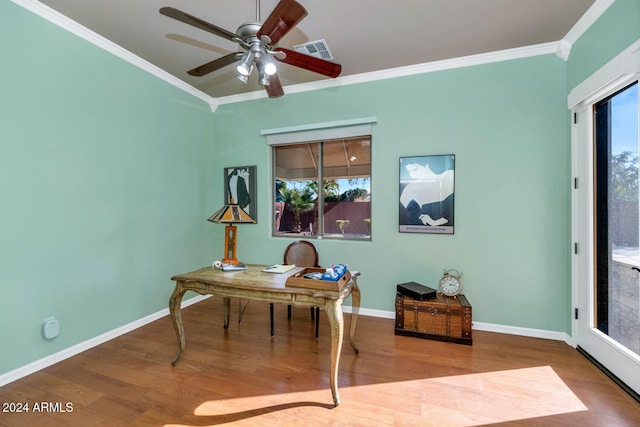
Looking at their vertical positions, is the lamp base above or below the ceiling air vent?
below

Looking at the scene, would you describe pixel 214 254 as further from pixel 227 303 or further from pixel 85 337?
pixel 85 337

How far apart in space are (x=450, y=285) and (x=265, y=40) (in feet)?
A: 8.90

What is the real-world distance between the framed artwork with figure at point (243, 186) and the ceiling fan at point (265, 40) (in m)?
1.80

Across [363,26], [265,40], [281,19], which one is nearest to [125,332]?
[265,40]

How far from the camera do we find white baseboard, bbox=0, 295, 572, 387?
2.08 metres

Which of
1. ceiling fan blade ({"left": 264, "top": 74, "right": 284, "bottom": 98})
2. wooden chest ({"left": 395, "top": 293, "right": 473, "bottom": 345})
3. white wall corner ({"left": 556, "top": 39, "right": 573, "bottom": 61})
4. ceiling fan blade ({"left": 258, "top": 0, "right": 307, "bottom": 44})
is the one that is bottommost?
wooden chest ({"left": 395, "top": 293, "right": 473, "bottom": 345})

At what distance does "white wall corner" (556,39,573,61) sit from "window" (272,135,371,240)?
1.91 m

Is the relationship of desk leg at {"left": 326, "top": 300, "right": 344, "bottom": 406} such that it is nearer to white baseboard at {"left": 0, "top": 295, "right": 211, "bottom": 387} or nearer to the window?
the window

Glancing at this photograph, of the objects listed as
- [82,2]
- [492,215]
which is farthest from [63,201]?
[492,215]

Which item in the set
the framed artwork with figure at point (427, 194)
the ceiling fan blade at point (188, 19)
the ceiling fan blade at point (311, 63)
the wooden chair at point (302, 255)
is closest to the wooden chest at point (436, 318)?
the framed artwork with figure at point (427, 194)

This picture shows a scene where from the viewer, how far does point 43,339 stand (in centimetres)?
221

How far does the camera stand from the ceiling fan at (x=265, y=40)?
1.52 meters

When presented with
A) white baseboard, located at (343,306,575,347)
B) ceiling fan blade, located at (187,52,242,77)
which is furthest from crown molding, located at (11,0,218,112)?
white baseboard, located at (343,306,575,347)

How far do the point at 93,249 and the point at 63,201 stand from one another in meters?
0.49
